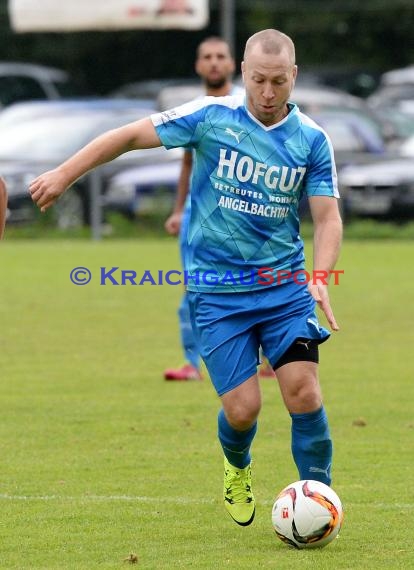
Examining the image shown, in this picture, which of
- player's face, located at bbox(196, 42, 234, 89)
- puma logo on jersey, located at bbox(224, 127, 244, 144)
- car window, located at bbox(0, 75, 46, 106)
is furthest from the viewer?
car window, located at bbox(0, 75, 46, 106)

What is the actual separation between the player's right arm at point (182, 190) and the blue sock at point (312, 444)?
4.19 meters

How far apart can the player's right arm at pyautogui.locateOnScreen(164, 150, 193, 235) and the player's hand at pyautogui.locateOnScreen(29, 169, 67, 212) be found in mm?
4190

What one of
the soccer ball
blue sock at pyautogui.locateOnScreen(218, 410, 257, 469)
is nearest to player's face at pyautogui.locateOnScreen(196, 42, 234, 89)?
blue sock at pyautogui.locateOnScreen(218, 410, 257, 469)

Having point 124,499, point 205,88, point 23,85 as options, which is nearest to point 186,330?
point 205,88

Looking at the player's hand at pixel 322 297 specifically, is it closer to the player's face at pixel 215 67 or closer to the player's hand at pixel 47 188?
the player's hand at pixel 47 188

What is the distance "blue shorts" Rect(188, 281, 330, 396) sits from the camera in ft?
21.4

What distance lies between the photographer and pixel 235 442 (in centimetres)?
668

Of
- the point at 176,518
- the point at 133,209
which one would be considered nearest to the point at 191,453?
the point at 176,518

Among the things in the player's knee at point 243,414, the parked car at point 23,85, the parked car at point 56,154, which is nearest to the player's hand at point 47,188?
the player's knee at point 243,414

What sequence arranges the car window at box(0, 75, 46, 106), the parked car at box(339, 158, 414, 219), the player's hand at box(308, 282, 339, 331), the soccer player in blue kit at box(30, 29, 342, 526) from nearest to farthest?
1. the player's hand at box(308, 282, 339, 331)
2. the soccer player in blue kit at box(30, 29, 342, 526)
3. the parked car at box(339, 158, 414, 219)
4. the car window at box(0, 75, 46, 106)

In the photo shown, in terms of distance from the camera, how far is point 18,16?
30328mm

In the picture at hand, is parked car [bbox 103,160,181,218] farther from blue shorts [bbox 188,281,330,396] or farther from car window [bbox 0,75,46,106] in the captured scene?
blue shorts [bbox 188,281,330,396]

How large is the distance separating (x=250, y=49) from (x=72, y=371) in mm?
5536

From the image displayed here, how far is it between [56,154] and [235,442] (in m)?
15.7
